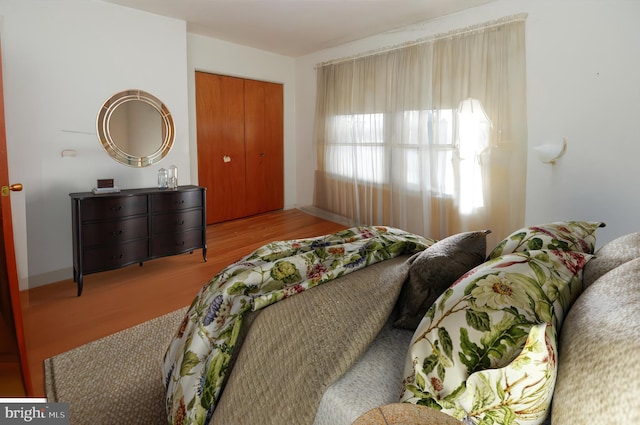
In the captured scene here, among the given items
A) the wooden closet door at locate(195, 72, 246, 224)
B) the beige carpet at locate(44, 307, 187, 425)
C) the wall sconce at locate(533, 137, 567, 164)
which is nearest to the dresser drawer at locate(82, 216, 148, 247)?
the beige carpet at locate(44, 307, 187, 425)

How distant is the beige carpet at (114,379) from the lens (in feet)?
5.48

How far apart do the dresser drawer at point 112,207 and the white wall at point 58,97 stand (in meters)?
0.60

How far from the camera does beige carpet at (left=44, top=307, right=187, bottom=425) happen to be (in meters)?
1.67

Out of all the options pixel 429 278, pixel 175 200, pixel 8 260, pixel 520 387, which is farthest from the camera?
pixel 175 200

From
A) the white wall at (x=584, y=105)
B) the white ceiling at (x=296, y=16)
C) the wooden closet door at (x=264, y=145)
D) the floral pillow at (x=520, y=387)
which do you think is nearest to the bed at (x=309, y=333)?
the floral pillow at (x=520, y=387)

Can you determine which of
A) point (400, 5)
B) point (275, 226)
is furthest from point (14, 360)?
point (400, 5)

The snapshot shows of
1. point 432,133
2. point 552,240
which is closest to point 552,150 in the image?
point 432,133

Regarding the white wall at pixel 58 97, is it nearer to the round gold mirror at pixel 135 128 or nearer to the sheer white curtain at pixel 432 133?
the round gold mirror at pixel 135 128

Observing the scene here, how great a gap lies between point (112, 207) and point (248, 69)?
3.01 m

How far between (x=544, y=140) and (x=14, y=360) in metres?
4.02

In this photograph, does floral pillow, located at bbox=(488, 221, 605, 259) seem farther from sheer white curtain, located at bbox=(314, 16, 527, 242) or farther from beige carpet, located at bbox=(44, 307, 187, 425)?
sheer white curtain, located at bbox=(314, 16, 527, 242)

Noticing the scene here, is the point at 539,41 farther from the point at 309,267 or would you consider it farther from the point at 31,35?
the point at 31,35

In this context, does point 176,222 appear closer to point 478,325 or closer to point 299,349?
point 299,349

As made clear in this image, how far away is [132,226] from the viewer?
3.24m
